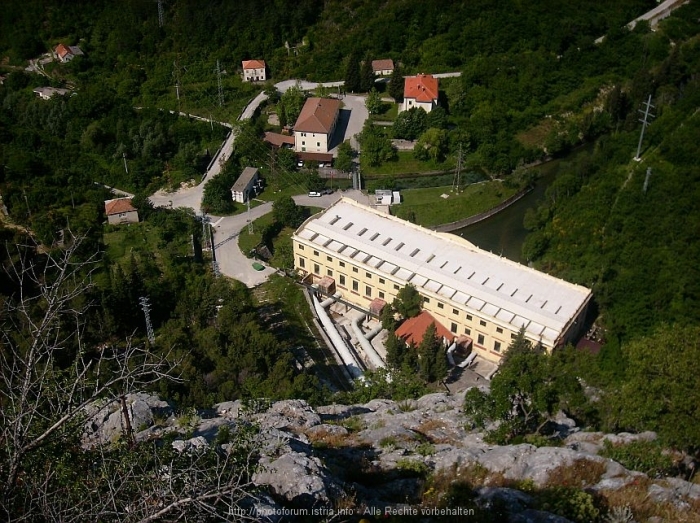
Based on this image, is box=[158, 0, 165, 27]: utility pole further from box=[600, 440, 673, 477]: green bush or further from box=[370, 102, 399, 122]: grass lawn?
box=[600, 440, 673, 477]: green bush

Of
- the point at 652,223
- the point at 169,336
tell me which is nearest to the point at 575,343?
the point at 652,223

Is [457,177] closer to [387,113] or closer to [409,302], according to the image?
[387,113]

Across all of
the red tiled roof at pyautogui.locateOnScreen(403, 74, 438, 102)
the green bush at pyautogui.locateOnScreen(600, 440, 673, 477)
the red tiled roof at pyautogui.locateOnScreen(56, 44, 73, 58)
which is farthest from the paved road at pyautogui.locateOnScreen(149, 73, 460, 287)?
the green bush at pyautogui.locateOnScreen(600, 440, 673, 477)

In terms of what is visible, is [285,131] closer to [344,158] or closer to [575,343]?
[344,158]

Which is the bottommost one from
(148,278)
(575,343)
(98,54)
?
(575,343)

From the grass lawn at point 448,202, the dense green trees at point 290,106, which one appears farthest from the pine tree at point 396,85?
the grass lawn at point 448,202

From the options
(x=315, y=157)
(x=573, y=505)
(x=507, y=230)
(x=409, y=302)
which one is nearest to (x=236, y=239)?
(x=315, y=157)
